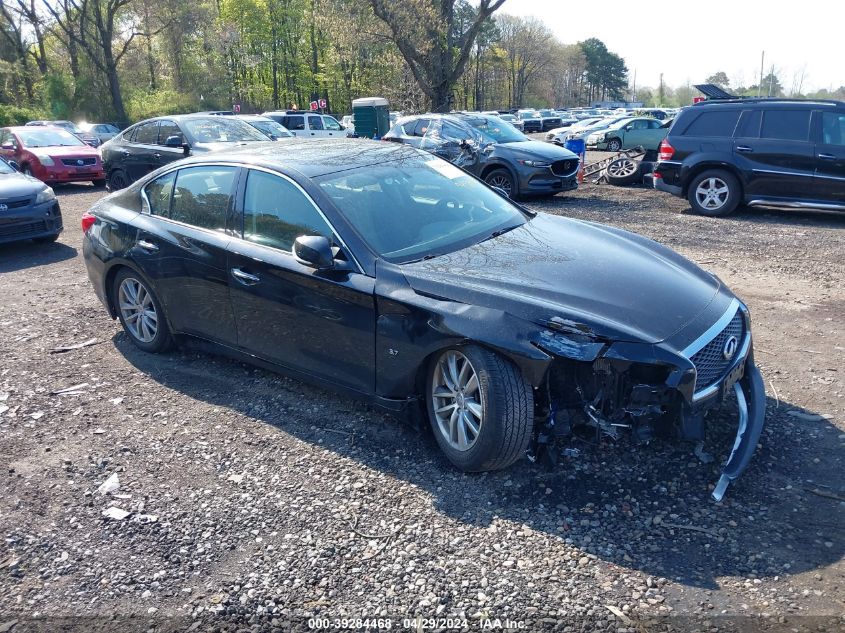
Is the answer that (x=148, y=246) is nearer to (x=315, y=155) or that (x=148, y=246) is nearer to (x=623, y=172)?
(x=315, y=155)

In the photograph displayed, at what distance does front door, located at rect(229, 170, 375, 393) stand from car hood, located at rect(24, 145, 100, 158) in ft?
47.5

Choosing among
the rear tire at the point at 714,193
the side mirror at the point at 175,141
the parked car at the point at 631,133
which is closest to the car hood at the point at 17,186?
the side mirror at the point at 175,141

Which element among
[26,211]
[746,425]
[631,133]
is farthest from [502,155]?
[631,133]

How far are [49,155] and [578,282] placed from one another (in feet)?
54.1

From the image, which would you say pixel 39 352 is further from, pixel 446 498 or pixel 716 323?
pixel 716 323

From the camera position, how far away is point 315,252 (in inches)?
151

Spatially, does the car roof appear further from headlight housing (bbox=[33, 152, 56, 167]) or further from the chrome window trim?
headlight housing (bbox=[33, 152, 56, 167])

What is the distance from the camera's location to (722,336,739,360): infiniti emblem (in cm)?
354

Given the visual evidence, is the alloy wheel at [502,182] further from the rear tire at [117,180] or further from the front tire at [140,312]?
the front tire at [140,312]

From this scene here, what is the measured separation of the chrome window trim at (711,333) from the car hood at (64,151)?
55.1 ft

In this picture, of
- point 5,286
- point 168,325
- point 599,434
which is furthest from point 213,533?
point 5,286

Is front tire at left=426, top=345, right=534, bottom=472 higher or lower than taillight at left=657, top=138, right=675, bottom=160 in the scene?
lower

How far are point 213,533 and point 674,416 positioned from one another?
231cm

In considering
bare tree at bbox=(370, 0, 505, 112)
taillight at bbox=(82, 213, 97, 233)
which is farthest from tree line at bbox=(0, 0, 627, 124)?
taillight at bbox=(82, 213, 97, 233)
